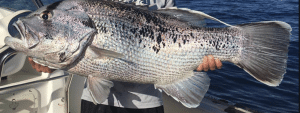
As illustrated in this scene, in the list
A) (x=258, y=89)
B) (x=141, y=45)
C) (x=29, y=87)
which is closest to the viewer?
(x=141, y=45)

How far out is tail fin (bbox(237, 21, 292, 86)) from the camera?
5.55 ft

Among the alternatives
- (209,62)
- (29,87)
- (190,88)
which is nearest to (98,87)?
(190,88)

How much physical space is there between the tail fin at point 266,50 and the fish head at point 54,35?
996 millimetres

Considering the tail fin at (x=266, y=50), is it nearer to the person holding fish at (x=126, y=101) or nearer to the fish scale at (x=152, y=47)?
the fish scale at (x=152, y=47)

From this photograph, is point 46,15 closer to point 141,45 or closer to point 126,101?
point 141,45

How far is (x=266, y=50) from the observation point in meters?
1.72

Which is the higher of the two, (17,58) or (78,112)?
(17,58)

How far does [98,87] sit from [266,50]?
1.09 m

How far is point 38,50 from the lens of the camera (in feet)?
4.90

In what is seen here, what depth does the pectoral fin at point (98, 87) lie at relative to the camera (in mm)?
1640

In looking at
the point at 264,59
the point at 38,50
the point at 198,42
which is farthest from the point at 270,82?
the point at 38,50

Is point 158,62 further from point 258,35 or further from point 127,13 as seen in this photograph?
point 258,35

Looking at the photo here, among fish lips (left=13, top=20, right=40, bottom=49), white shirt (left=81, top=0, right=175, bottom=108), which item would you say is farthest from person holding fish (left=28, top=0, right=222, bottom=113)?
fish lips (left=13, top=20, right=40, bottom=49)

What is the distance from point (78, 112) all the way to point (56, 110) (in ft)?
1.25
